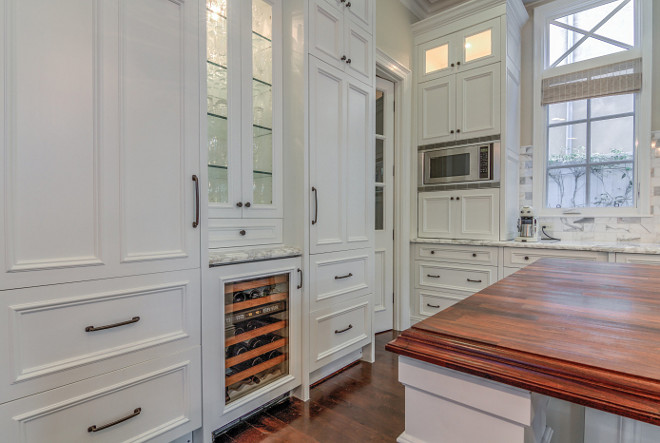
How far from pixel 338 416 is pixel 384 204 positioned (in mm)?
1913

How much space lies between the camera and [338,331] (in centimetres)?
232

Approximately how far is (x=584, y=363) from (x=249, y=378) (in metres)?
1.75

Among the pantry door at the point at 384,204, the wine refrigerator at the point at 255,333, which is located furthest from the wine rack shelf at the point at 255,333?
the pantry door at the point at 384,204

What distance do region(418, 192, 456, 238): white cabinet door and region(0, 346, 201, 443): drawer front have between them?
8.11 feet

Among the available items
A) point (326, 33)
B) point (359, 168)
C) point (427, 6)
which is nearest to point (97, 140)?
point (326, 33)

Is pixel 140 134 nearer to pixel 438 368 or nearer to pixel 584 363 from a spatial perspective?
pixel 438 368

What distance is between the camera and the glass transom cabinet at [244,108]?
6.00ft

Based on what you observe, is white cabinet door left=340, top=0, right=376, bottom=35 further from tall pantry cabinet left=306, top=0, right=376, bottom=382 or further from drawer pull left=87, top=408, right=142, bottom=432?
drawer pull left=87, top=408, right=142, bottom=432

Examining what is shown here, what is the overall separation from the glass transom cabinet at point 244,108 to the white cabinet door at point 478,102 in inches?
73.3

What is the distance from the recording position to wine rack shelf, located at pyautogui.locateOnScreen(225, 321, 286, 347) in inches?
69.1

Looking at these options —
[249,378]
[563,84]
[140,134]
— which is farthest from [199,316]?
[563,84]

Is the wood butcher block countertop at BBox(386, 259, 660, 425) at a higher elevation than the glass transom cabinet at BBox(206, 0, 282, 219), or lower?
lower

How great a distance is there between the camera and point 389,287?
11.0ft

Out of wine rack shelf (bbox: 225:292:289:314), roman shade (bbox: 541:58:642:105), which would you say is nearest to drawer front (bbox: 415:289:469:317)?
wine rack shelf (bbox: 225:292:289:314)
